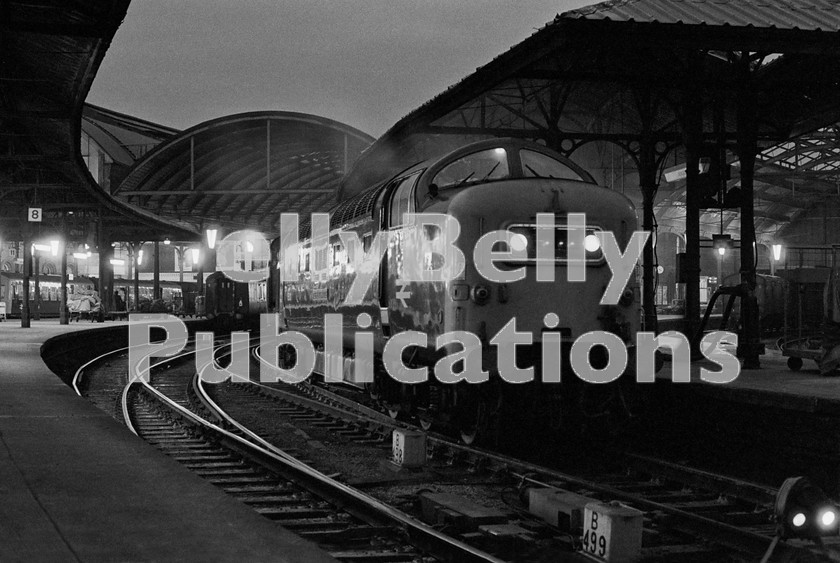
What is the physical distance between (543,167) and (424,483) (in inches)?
151

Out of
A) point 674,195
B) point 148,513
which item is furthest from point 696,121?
point 674,195

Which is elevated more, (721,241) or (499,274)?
(721,241)

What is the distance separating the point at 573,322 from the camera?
9.86m

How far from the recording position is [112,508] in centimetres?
634

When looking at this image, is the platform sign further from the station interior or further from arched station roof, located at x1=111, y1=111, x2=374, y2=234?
arched station roof, located at x1=111, y1=111, x2=374, y2=234

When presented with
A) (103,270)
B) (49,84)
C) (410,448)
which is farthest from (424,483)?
(103,270)

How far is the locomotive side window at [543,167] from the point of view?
10680 millimetres

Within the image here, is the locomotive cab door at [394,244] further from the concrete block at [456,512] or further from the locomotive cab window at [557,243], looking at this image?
the concrete block at [456,512]

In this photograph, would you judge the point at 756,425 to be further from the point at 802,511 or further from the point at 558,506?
the point at 802,511

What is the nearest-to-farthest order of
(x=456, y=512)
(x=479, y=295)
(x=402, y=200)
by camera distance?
(x=456, y=512)
(x=479, y=295)
(x=402, y=200)

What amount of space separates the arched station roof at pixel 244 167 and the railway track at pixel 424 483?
74.1ft

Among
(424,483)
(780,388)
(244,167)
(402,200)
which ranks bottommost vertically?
(424,483)

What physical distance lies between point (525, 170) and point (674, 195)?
3700 cm

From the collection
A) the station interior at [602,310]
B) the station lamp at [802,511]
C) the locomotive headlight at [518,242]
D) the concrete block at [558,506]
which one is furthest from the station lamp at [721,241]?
the station lamp at [802,511]
